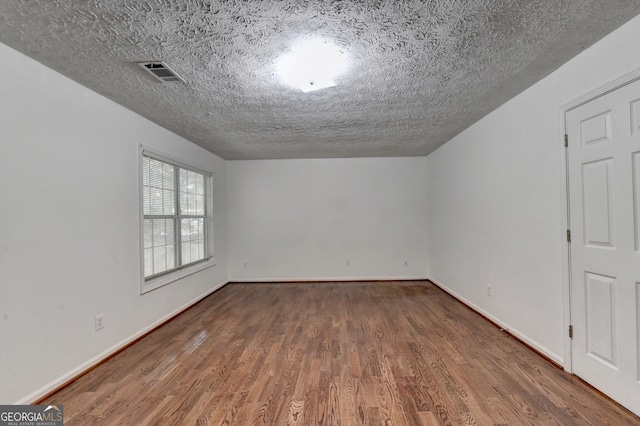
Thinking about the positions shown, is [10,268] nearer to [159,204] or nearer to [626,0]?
[159,204]

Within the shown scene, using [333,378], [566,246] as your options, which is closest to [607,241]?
[566,246]

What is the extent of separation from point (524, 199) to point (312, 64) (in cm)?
229

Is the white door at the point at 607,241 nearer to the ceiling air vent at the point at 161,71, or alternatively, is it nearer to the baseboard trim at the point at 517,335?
the baseboard trim at the point at 517,335

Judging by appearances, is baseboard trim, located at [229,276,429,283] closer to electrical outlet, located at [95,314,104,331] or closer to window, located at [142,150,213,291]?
window, located at [142,150,213,291]

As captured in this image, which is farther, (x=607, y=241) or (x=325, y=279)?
(x=325, y=279)

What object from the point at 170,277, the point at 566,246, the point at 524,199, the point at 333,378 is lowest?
the point at 333,378

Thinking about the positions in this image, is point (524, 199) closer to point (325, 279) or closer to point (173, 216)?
point (325, 279)

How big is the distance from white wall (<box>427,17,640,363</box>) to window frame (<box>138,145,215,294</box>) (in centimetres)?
389

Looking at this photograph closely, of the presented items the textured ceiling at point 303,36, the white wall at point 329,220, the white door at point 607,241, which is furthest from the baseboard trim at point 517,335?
the textured ceiling at point 303,36

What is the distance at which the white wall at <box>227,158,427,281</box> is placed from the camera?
5395 mm

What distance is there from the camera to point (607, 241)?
6.12ft

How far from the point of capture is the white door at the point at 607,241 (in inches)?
66.9

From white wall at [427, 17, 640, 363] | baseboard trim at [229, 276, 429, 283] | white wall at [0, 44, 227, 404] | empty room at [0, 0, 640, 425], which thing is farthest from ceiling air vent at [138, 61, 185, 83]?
baseboard trim at [229, 276, 429, 283]

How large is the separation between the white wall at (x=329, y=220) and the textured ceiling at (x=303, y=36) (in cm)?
230
